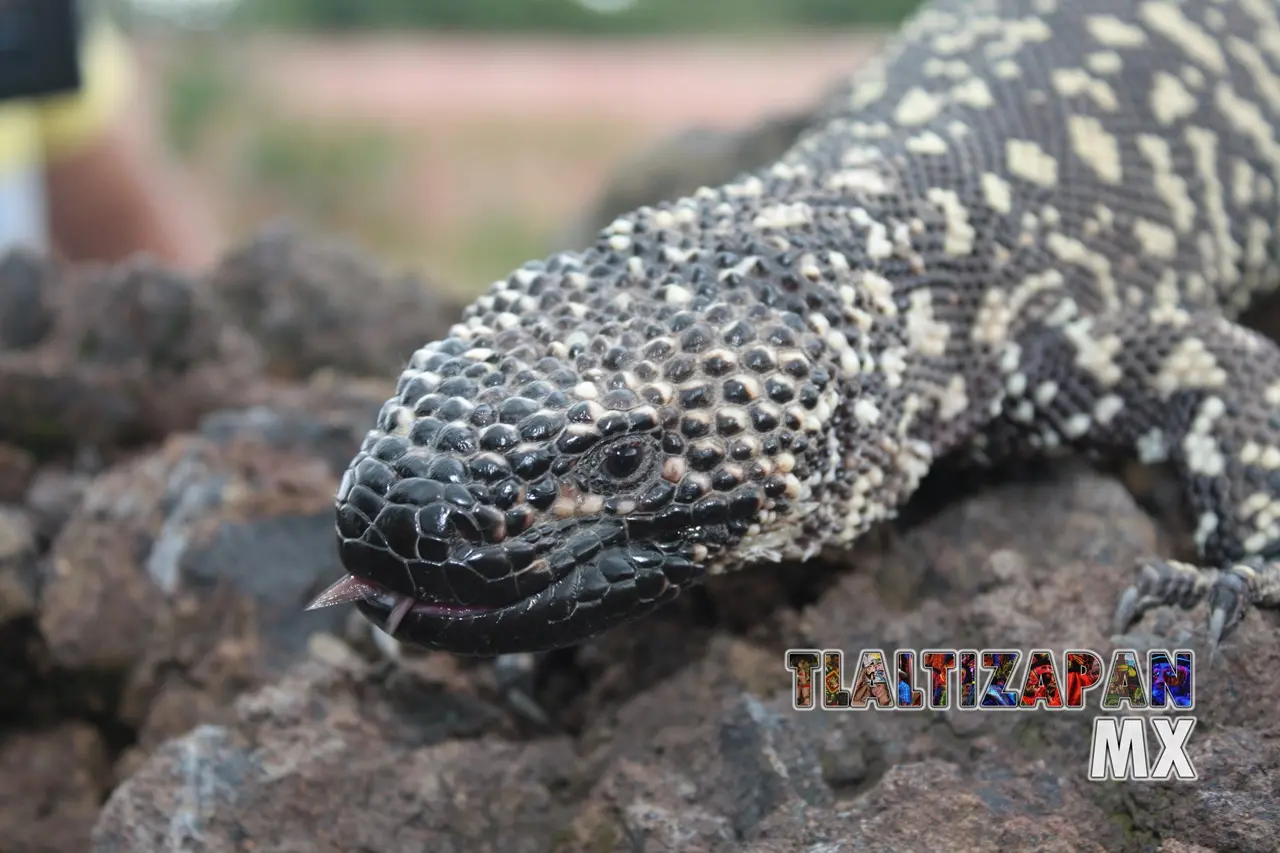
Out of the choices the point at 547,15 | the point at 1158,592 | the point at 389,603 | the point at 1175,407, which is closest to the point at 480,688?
the point at 389,603

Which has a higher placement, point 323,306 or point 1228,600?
point 1228,600

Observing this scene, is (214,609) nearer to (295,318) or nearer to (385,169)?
(295,318)

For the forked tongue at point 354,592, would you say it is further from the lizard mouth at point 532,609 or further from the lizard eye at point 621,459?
the lizard eye at point 621,459

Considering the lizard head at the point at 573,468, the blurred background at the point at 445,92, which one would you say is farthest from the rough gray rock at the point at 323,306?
the blurred background at the point at 445,92

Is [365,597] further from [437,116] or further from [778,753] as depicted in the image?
[437,116]

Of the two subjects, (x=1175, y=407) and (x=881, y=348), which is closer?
(x=881, y=348)

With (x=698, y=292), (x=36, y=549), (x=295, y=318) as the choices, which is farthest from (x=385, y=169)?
(x=698, y=292)
